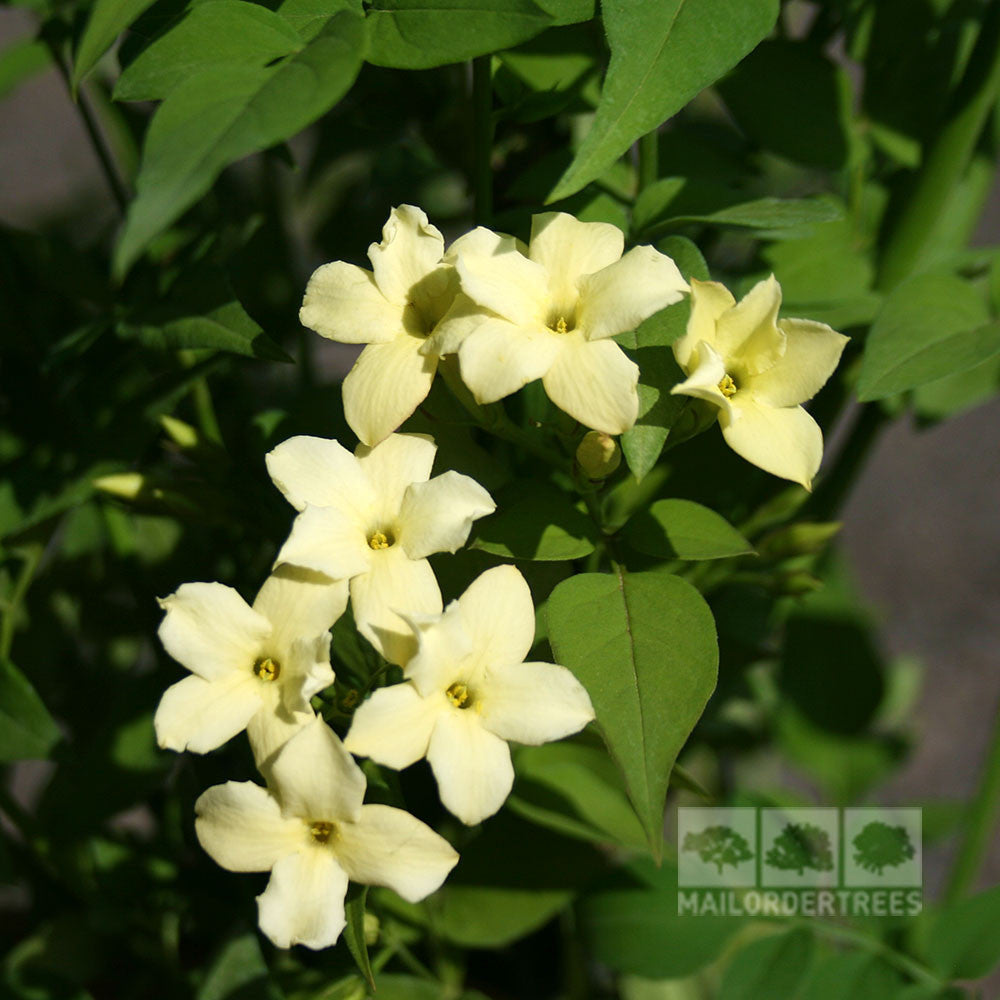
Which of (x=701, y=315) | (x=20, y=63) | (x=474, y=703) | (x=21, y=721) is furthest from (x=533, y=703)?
(x=20, y=63)

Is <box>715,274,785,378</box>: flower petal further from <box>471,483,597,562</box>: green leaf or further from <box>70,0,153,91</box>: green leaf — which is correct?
<box>70,0,153,91</box>: green leaf

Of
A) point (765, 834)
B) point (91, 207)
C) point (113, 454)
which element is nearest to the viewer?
point (113, 454)

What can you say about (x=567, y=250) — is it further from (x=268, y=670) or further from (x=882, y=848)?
(x=882, y=848)

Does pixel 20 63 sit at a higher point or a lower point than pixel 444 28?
lower

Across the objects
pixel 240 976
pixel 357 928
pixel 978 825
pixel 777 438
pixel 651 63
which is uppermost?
pixel 651 63

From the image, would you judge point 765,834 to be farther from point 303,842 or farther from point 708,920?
point 303,842

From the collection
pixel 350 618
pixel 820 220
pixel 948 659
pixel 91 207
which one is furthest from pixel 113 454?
pixel 948 659

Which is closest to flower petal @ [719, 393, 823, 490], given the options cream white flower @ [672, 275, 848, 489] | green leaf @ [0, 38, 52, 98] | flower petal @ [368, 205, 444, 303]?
cream white flower @ [672, 275, 848, 489]
